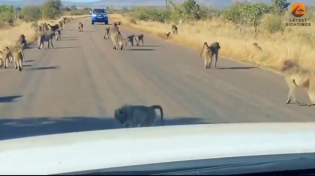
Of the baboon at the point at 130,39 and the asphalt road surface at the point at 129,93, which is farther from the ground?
the asphalt road surface at the point at 129,93

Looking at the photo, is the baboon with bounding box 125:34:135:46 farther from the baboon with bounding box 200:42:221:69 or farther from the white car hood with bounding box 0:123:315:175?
the white car hood with bounding box 0:123:315:175

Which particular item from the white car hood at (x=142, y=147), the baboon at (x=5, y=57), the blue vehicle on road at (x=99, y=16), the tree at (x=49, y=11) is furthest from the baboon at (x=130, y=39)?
the tree at (x=49, y=11)

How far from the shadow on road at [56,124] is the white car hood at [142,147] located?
522 centimetres

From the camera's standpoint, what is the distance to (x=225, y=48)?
25469mm

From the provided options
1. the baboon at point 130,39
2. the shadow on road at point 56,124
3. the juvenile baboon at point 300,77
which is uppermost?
the juvenile baboon at point 300,77

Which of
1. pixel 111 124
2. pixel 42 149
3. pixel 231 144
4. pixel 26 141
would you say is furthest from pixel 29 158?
pixel 111 124

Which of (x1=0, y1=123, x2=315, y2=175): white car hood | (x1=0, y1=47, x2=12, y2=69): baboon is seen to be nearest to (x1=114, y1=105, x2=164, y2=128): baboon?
(x1=0, y1=123, x2=315, y2=175): white car hood

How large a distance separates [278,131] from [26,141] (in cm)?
128

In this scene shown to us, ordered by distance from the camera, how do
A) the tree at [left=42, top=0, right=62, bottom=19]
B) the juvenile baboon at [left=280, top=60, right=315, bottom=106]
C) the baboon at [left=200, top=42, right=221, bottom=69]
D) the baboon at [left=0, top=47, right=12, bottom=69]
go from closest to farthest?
the juvenile baboon at [left=280, top=60, right=315, bottom=106] < the baboon at [left=200, top=42, right=221, bottom=69] < the baboon at [left=0, top=47, right=12, bottom=69] < the tree at [left=42, top=0, right=62, bottom=19]

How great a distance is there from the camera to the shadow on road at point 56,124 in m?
8.79

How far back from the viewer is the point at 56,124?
9.41 meters

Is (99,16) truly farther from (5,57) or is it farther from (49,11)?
(5,57)

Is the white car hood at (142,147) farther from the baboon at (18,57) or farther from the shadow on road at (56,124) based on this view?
the baboon at (18,57)

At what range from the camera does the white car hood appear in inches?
92.1
